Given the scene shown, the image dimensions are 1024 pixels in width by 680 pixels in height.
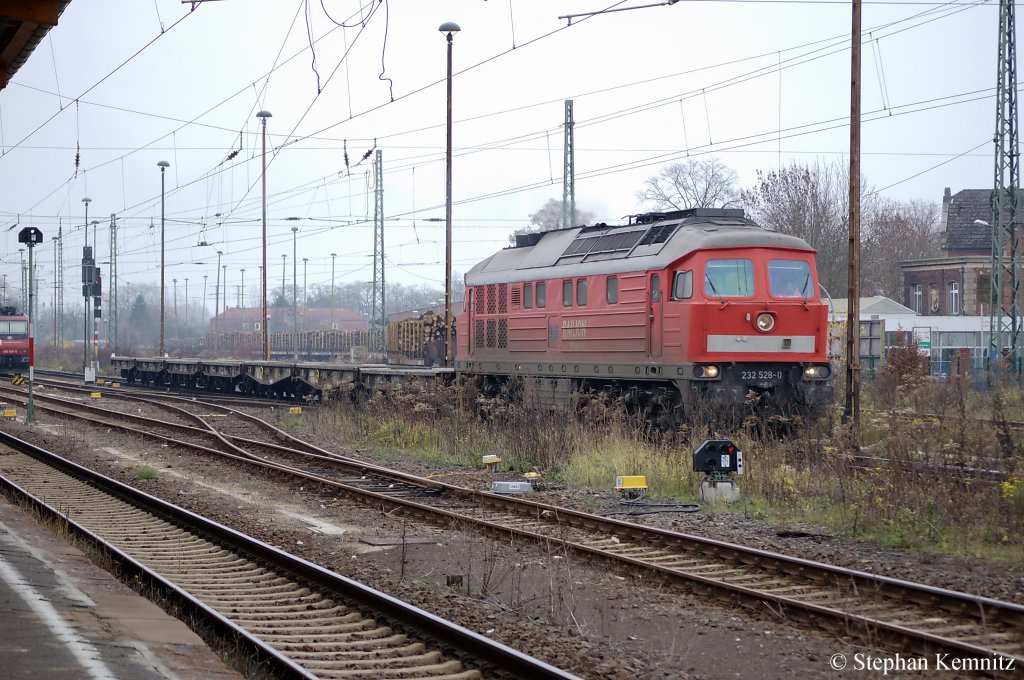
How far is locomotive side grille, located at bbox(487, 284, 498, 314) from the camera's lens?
71.3 ft

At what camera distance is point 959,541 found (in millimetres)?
9367

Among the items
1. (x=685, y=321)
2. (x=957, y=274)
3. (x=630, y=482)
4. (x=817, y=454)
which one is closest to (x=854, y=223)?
(x=685, y=321)

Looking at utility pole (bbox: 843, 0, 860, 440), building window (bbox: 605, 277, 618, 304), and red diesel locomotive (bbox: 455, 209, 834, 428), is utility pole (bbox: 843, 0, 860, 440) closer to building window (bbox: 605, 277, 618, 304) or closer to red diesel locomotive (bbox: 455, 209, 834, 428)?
red diesel locomotive (bbox: 455, 209, 834, 428)

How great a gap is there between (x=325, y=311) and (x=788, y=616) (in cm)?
11546

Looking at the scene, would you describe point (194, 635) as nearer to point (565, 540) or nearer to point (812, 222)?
point (565, 540)

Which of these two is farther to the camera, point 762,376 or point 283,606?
point 762,376

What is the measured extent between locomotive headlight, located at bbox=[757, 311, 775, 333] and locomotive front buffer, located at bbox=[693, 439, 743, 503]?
4.88 metres

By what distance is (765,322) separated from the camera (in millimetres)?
16594

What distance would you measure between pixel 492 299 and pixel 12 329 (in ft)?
131

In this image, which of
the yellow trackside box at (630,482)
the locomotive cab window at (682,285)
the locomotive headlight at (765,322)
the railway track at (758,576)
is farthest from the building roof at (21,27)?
the locomotive headlight at (765,322)

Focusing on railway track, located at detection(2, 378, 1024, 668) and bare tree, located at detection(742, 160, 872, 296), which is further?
bare tree, located at detection(742, 160, 872, 296)

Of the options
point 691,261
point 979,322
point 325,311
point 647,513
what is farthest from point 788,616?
point 325,311

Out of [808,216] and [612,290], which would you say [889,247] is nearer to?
[808,216]
